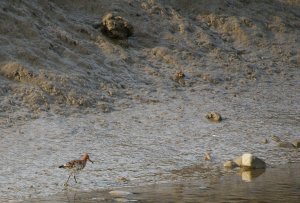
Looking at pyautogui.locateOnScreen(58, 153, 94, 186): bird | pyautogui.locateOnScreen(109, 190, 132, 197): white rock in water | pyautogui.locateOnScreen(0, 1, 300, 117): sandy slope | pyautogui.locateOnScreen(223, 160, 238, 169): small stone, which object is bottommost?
pyautogui.locateOnScreen(109, 190, 132, 197): white rock in water

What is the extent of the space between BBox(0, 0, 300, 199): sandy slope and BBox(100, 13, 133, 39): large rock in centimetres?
20

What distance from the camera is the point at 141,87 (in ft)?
58.4

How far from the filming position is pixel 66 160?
1321cm

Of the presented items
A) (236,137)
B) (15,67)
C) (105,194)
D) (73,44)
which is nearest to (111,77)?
(73,44)

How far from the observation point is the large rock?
19.2 m

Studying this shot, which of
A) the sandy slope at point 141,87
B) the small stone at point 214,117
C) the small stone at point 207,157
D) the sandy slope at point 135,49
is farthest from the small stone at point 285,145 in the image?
the sandy slope at point 135,49

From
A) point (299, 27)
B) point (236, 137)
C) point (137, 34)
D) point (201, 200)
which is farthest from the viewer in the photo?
point (299, 27)

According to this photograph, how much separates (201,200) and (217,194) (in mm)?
512

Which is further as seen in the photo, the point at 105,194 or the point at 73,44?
the point at 73,44

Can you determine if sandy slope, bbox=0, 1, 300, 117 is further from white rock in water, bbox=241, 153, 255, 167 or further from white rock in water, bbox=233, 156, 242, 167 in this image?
white rock in water, bbox=241, 153, 255, 167

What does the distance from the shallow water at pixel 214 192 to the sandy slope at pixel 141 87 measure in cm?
49

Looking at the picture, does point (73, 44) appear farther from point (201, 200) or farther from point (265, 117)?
point (201, 200)

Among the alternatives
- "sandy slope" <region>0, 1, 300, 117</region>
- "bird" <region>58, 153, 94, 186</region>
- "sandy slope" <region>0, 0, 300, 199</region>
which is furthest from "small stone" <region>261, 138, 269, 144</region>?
"bird" <region>58, 153, 94, 186</region>

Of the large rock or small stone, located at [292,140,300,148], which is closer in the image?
small stone, located at [292,140,300,148]
